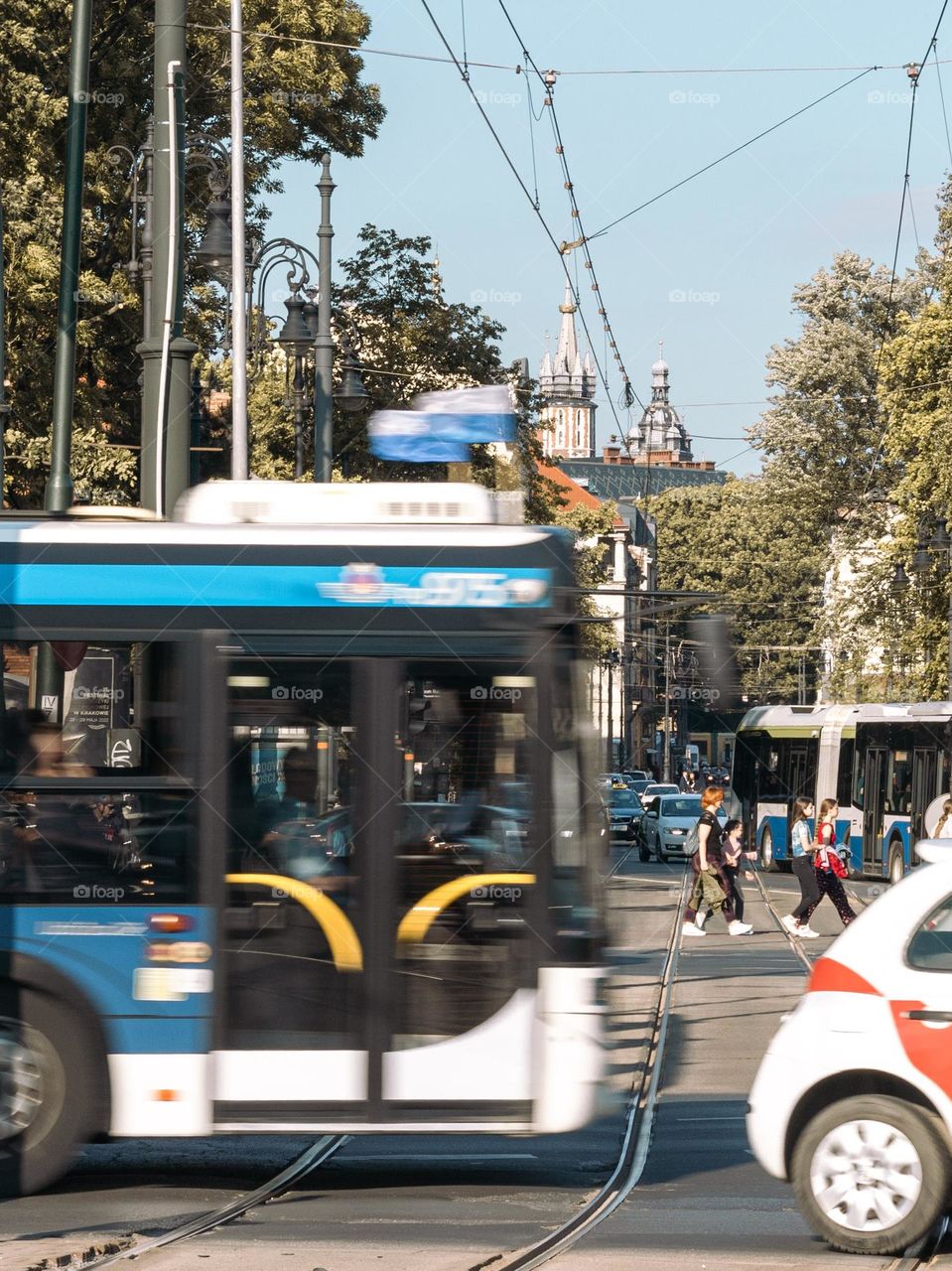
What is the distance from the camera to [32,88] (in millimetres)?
24391

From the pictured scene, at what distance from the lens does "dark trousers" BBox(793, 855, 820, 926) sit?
23344mm

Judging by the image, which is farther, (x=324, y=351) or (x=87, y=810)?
(x=324, y=351)

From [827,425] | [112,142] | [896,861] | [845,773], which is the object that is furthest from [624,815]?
[112,142]

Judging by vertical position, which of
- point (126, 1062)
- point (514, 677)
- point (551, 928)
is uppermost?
point (514, 677)

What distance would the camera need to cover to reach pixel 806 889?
23500 mm

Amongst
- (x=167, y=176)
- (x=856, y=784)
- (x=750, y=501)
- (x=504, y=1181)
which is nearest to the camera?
(x=504, y=1181)

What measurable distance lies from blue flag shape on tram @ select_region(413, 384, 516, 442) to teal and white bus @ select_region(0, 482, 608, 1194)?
1.70 meters

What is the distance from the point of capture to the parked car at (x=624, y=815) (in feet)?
183

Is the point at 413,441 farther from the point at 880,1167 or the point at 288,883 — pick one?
the point at 880,1167

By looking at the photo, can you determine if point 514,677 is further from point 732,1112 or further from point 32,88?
point 32,88

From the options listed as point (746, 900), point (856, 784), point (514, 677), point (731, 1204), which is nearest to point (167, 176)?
point (514, 677)

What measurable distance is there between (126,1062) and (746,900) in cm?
2389

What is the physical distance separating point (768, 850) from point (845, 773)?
5.62 meters

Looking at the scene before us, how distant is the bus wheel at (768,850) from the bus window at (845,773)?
4.94 meters
